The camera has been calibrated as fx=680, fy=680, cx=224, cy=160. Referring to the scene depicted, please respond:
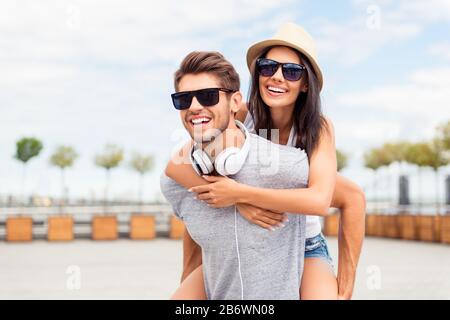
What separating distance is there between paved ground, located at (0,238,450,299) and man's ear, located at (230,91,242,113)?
231 inches

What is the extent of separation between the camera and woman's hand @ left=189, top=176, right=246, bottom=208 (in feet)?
5.22

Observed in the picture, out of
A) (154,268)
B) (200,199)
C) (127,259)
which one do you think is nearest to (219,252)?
(200,199)

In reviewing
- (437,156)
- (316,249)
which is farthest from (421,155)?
(316,249)

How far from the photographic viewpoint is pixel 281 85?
1.87 metres

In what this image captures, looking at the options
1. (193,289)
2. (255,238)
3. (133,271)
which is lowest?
(133,271)

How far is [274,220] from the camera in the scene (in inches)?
65.0

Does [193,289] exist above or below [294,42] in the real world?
below

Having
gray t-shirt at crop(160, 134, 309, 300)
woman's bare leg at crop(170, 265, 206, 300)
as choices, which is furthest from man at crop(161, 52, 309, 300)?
woman's bare leg at crop(170, 265, 206, 300)

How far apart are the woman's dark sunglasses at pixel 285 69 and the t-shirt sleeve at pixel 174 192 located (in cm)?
42

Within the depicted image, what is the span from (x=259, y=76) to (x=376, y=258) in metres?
10.6

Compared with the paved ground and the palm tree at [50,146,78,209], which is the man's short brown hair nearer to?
the paved ground

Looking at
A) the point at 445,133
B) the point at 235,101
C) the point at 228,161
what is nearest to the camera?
the point at 228,161

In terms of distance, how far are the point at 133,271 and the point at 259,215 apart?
8.56m

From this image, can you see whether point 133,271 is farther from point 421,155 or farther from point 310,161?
point 421,155
